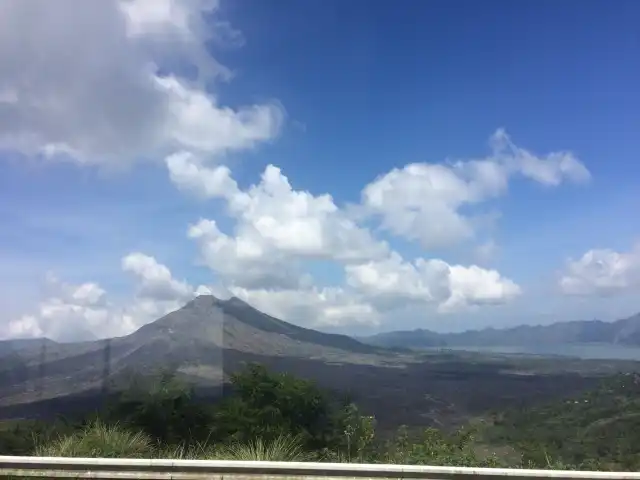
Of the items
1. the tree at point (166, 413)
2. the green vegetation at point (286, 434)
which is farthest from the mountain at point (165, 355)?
the green vegetation at point (286, 434)

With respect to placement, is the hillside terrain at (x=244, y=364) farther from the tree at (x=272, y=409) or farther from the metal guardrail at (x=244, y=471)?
the metal guardrail at (x=244, y=471)

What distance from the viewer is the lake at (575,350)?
21602mm

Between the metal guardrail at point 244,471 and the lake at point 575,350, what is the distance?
1380cm

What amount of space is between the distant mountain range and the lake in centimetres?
66

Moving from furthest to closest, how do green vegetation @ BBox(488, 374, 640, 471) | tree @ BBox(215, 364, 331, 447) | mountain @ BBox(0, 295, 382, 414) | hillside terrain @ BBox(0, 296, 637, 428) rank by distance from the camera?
1. mountain @ BBox(0, 295, 382, 414)
2. hillside terrain @ BBox(0, 296, 637, 428)
3. tree @ BBox(215, 364, 331, 447)
4. green vegetation @ BBox(488, 374, 640, 471)

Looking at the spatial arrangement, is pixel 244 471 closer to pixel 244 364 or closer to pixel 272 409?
pixel 272 409

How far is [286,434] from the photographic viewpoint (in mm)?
11641

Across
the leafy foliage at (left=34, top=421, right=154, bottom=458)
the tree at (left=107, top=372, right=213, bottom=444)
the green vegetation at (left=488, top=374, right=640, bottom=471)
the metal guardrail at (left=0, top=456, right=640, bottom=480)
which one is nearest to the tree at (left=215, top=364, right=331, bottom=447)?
the tree at (left=107, top=372, right=213, bottom=444)

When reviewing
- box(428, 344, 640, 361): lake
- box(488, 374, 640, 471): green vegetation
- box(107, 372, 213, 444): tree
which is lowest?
box(488, 374, 640, 471): green vegetation

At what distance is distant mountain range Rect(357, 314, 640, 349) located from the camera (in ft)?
83.7

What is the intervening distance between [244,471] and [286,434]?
3.01 meters

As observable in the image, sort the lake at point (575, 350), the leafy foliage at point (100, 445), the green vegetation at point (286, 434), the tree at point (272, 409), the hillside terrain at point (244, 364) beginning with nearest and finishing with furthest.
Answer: the leafy foliage at point (100, 445) < the green vegetation at point (286, 434) < the tree at point (272, 409) < the hillside terrain at point (244, 364) < the lake at point (575, 350)

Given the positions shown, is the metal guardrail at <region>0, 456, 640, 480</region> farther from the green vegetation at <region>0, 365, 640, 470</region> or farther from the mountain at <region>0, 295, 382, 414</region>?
the mountain at <region>0, 295, 382, 414</region>

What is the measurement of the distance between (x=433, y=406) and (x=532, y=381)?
174 inches
